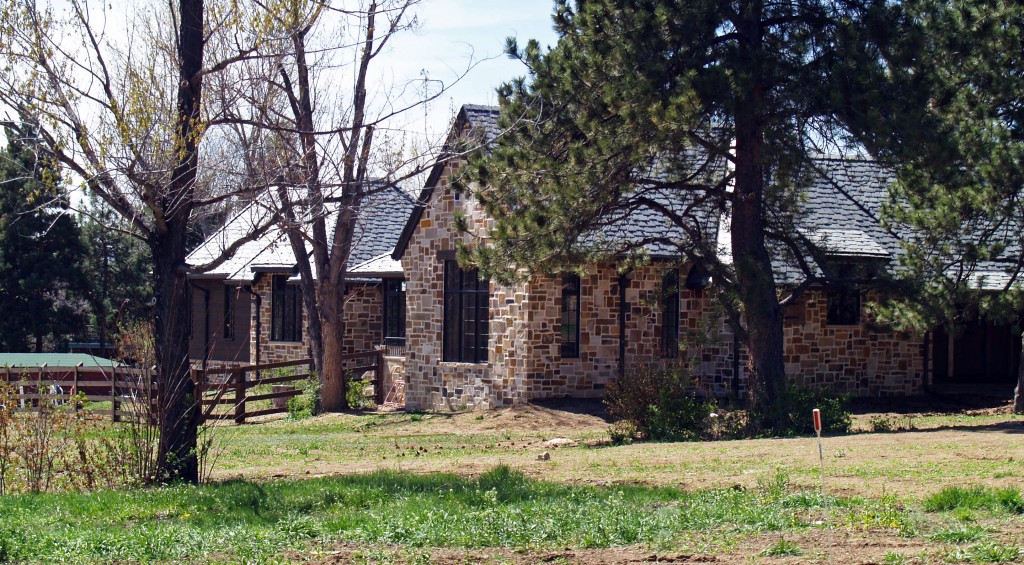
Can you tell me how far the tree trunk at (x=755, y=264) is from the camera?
51.3 ft

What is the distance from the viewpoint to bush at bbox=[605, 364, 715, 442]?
16312mm

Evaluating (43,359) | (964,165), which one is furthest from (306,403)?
(964,165)

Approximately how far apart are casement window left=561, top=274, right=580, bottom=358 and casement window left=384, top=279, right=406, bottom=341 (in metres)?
6.59

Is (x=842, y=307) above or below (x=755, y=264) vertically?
below

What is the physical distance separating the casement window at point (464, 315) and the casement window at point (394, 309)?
3.92 meters

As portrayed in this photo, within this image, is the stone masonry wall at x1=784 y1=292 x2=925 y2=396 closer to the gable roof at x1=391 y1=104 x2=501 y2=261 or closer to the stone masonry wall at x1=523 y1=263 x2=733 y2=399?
the stone masonry wall at x1=523 y1=263 x2=733 y2=399

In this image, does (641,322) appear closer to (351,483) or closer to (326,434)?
(326,434)

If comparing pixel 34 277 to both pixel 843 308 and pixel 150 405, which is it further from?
pixel 150 405

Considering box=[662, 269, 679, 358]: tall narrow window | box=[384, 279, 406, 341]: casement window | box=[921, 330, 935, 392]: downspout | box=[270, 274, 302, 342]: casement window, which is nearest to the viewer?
box=[662, 269, 679, 358]: tall narrow window

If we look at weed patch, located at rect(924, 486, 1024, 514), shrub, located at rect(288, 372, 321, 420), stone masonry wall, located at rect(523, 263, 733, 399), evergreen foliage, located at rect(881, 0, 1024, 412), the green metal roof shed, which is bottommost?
shrub, located at rect(288, 372, 321, 420)

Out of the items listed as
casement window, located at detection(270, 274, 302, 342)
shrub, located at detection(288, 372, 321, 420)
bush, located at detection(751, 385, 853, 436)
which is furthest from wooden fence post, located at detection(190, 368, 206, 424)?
casement window, located at detection(270, 274, 302, 342)

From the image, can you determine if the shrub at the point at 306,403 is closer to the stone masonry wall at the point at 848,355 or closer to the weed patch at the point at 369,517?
the stone masonry wall at the point at 848,355

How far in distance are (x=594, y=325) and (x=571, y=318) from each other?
0.51m

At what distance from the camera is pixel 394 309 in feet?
90.9
